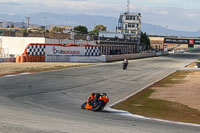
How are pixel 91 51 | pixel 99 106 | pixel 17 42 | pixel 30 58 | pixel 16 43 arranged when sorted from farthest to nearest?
pixel 16 43
pixel 17 42
pixel 91 51
pixel 30 58
pixel 99 106

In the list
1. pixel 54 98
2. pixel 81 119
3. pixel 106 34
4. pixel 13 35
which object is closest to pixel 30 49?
pixel 13 35

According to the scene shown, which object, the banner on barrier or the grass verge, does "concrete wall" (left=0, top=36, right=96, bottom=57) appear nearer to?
the banner on barrier

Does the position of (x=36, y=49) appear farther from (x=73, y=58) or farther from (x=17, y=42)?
(x=17, y=42)

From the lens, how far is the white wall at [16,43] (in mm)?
47375

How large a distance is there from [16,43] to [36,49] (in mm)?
11975

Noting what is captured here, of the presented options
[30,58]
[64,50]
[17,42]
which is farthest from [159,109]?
[17,42]

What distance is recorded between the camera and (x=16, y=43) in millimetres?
48500

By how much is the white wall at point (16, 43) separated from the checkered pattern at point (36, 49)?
8162 mm

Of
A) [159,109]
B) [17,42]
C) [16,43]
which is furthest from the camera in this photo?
[16,43]

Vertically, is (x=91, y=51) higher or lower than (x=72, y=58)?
higher

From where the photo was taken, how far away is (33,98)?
14.1 meters

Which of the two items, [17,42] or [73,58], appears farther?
[17,42]

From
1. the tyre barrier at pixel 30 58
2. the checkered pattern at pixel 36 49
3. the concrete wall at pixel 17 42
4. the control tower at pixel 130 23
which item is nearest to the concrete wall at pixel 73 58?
the tyre barrier at pixel 30 58

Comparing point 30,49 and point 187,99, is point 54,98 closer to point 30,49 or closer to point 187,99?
point 187,99
